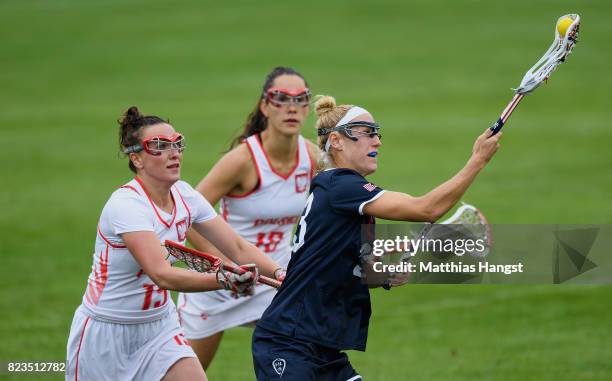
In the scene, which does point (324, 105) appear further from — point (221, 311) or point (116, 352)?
point (221, 311)

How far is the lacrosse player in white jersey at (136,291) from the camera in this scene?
22.9 ft

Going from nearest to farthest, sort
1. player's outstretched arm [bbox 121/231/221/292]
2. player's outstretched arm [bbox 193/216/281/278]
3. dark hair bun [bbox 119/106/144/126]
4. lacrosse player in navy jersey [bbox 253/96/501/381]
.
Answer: lacrosse player in navy jersey [bbox 253/96/501/381]
player's outstretched arm [bbox 121/231/221/292]
dark hair bun [bbox 119/106/144/126]
player's outstretched arm [bbox 193/216/281/278]

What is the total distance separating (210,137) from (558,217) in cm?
926

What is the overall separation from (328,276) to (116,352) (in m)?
1.60

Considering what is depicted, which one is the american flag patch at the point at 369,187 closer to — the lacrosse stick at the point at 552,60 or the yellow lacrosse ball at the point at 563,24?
the lacrosse stick at the point at 552,60

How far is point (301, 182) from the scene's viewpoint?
30.0 feet

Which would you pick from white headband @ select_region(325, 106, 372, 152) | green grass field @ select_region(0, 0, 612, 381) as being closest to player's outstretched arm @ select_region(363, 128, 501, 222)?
white headband @ select_region(325, 106, 372, 152)

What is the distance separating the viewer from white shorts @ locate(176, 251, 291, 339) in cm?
905

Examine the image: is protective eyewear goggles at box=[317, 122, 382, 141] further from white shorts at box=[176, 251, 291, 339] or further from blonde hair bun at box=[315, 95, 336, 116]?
white shorts at box=[176, 251, 291, 339]

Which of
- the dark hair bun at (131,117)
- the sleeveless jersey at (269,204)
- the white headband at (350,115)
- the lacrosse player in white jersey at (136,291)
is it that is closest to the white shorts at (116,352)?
the lacrosse player in white jersey at (136,291)

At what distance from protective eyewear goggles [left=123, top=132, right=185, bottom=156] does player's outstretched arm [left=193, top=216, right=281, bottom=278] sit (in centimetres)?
63

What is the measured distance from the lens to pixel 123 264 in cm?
696

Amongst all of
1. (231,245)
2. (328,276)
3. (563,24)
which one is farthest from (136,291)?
(563,24)

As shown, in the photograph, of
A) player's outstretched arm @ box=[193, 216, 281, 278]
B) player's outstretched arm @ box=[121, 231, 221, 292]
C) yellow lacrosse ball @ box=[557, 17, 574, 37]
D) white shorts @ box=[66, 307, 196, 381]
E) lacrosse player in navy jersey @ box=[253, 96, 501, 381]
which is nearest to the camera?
yellow lacrosse ball @ box=[557, 17, 574, 37]
